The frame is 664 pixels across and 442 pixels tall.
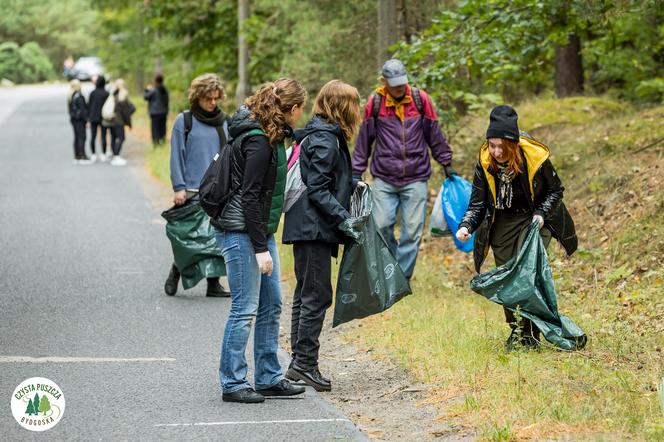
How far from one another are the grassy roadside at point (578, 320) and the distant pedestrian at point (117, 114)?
10721 mm

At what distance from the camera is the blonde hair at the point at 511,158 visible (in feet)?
23.4

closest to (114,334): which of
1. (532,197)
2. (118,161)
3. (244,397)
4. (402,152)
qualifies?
(244,397)

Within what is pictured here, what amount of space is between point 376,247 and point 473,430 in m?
1.66

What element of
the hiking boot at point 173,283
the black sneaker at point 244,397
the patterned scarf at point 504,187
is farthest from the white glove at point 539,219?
the hiking boot at point 173,283

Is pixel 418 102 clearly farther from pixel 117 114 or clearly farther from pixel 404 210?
pixel 117 114

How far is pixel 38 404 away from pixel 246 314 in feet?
4.44

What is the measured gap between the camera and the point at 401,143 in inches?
382

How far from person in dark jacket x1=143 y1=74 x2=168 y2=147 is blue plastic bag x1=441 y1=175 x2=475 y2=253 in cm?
1748

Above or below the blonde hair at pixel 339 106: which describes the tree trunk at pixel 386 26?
below

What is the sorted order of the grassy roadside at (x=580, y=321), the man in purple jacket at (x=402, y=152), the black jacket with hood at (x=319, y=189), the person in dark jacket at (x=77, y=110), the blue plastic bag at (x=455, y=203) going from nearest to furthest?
the grassy roadside at (x=580, y=321) → the black jacket with hood at (x=319, y=189) → the blue plastic bag at (x=455, y=203) → the man in purple jacket at (x=402, y=152) → the person in dark jacket at (x=77, y=110)

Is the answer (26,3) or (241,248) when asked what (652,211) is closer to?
(241,248)

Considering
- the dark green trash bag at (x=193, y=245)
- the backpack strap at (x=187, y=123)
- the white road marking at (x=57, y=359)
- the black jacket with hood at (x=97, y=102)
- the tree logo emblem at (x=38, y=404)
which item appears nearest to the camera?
the tree logo emblem at (x=38, y=404)

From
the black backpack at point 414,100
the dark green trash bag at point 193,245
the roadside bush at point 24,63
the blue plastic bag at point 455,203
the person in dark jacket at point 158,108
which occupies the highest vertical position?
the black backpack at point 414,100

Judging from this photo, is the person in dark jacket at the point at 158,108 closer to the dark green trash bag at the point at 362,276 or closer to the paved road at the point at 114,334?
the paved road at the point at 114,334
